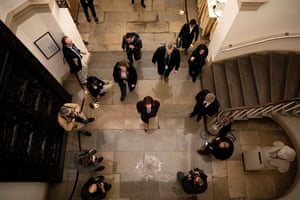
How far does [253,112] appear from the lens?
4.80 m

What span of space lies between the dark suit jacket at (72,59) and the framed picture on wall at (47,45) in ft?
0.70

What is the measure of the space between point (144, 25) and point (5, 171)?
15.9 feet

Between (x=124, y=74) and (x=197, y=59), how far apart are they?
1.61 meters

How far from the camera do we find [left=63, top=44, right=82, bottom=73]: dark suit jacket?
4.90 metres

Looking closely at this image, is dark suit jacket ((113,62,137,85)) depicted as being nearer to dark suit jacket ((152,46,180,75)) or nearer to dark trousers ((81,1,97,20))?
dark suit jacket ((152,46,180,75))

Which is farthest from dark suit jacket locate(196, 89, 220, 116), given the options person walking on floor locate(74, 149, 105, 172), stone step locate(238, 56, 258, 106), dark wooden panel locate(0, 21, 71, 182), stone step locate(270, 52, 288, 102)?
dark wooden panel locate(0, 21, 71, 182)

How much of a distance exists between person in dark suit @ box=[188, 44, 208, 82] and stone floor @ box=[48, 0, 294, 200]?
1.26 feet

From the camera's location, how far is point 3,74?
3.05 meters

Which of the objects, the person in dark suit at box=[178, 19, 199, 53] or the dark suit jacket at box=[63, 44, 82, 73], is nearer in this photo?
the dark suit jacket at box=[63, 44, 82, 73]

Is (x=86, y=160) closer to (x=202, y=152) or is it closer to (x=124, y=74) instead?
(x=124, y=74)

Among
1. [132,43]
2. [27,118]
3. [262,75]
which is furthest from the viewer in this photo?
[262,75]

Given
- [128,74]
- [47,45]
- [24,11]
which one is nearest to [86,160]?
[128,74]

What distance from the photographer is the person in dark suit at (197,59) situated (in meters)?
4.93

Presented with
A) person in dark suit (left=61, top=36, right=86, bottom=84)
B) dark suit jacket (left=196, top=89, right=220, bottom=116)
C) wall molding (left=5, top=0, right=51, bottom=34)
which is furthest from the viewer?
person in dark suit (left=61, top=36, right=86, bottom=84)
